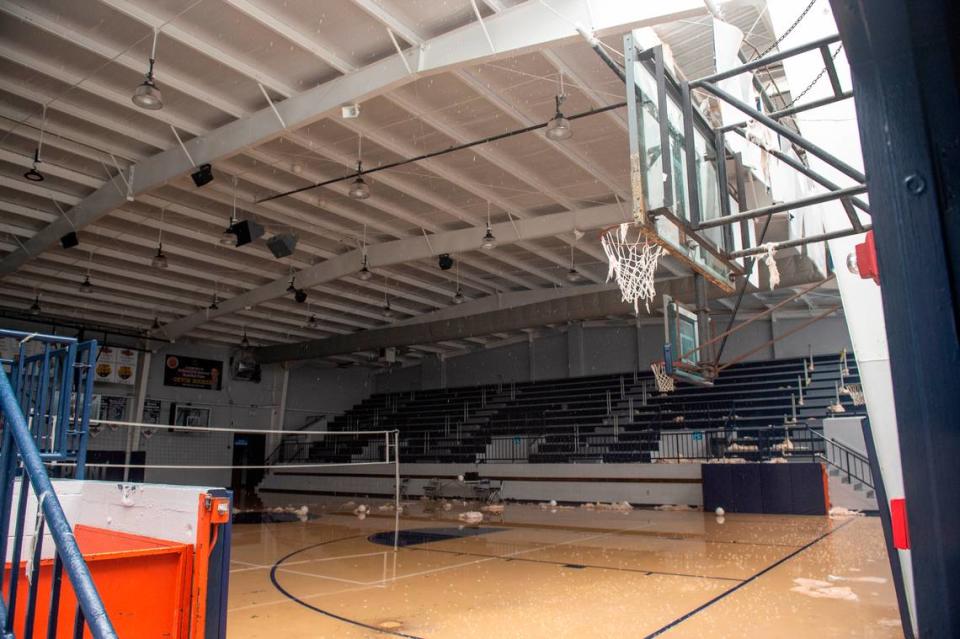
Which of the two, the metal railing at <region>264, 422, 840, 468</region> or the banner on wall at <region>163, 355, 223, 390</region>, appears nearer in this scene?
the metal railing at <region>264, 422, 840, 468</region>

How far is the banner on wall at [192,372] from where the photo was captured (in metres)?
22.6

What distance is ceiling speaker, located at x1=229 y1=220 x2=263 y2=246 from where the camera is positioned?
39.4ft

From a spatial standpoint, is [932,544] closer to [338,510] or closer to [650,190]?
[650,190]

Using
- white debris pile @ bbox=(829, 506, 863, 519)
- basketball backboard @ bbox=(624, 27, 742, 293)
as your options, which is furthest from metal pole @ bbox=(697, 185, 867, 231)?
white debris pile @ bbox=(829, 506, 863, 519)

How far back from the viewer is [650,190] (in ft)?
13.0

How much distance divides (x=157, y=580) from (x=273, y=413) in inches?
924

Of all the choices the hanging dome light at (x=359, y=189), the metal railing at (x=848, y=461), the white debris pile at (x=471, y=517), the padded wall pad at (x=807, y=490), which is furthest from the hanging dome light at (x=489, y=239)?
the metal railing at (x=848, y=461)

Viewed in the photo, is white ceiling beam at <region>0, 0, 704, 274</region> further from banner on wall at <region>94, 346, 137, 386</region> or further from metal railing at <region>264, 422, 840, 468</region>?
banner on wall at <region>94, 346, 137, 386</region>

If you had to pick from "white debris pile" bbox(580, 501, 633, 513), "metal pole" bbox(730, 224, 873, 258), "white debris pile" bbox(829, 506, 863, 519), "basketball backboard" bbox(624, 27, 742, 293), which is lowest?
"white debris pile" bbox(580, 501, 633, 513)

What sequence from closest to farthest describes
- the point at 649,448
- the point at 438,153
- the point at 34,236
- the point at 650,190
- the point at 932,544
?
the point at 932,544 < the point at 650,190 < the point at 438,153 < the point at 34,236 < the point at 649,448

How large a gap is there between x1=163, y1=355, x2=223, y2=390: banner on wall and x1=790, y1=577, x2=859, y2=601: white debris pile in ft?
69.3

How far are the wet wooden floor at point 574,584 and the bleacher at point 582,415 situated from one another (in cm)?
654

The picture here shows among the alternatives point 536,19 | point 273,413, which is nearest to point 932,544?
point 536,19

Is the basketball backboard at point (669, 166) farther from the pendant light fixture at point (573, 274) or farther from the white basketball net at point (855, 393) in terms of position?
the white basketball net at point (855, 393)
